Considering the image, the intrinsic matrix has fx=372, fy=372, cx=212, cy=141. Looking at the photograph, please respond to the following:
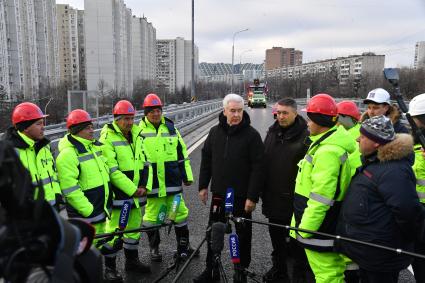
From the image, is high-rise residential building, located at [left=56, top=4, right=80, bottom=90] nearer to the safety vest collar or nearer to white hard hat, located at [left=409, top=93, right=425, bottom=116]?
the safety vest collar

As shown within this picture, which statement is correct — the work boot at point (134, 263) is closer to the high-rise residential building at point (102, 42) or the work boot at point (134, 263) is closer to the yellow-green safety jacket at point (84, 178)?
the yellow-green safety jacket at point (84, 178)

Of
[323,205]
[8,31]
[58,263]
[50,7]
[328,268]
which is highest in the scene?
[50,7]

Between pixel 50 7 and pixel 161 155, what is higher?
pixel 50 7

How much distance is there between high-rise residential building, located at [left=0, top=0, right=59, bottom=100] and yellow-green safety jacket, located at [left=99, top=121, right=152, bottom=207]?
4128cm

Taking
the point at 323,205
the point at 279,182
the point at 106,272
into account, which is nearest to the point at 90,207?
the point at 106,272

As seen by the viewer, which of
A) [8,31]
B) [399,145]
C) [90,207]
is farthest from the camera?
[8,31]

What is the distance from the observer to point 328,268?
3.00 metres

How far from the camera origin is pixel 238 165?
408 centimetres

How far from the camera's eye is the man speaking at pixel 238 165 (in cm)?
397

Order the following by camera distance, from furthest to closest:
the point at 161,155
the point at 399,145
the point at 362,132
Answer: the point at 161,155
the point at 362,132
the point at 399,145

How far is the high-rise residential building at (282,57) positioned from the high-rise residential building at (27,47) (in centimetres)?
8520

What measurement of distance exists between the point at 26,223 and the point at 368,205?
2.24 m

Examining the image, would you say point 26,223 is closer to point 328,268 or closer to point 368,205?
point 368,205

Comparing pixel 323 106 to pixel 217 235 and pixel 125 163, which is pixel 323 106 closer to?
pixel 217 235
